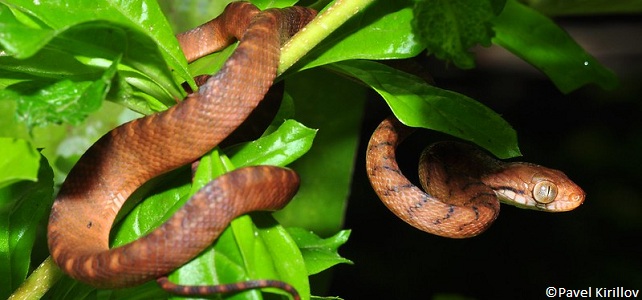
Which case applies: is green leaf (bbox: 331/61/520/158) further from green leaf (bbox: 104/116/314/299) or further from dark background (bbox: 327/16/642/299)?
dark background (bbox: 327/16/642/299)

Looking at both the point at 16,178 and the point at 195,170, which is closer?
the point at 16,178

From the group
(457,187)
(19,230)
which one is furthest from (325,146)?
(19,230)

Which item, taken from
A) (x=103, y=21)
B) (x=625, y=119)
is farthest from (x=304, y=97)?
(x=625, y=119)

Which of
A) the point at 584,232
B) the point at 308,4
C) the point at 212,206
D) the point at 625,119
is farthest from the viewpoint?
the point at 625,119

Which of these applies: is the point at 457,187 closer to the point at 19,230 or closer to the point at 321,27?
the point at 321,27

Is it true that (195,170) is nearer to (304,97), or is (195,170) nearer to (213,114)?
(213,114)

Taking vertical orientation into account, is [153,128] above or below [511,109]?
below
